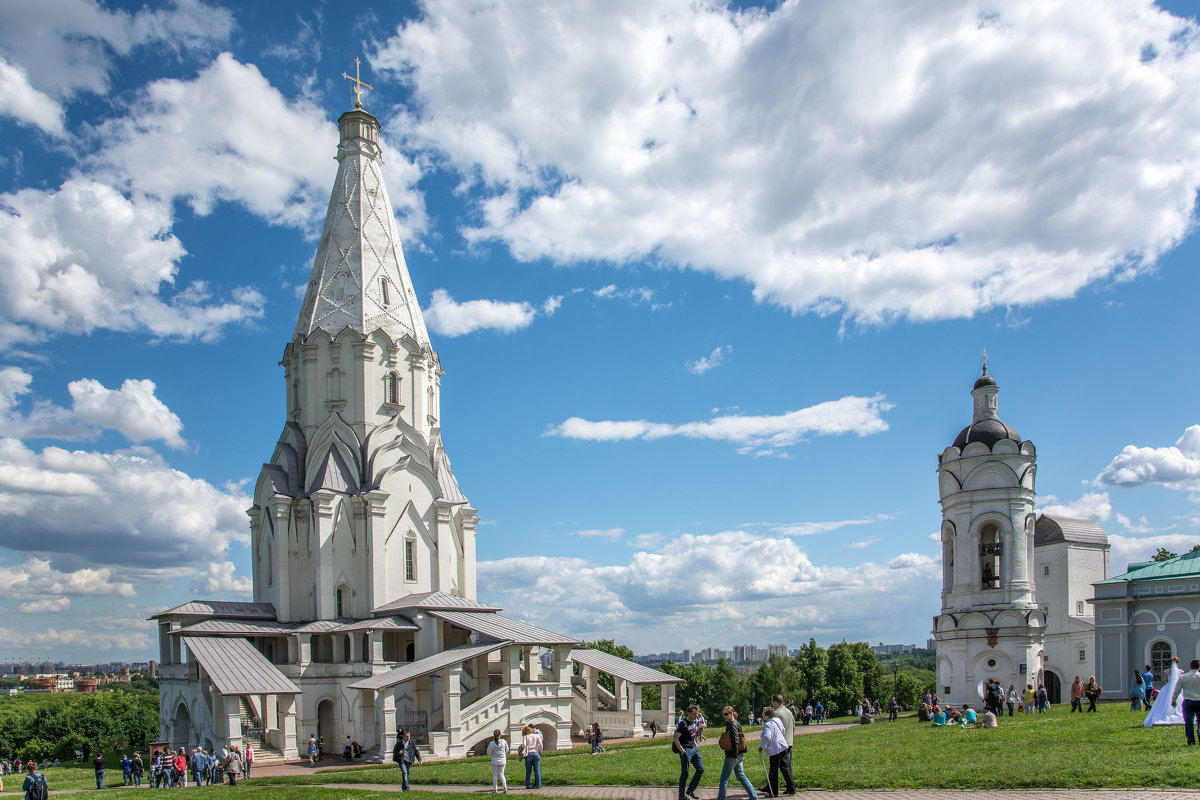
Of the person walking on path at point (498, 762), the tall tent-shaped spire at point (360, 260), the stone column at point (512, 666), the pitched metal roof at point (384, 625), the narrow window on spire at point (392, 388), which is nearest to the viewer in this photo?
the person walking on path at point (498, 762)

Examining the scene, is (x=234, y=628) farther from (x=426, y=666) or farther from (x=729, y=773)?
(x=729, y=773)

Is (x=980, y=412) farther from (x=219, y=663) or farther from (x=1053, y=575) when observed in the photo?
(x=219, y=663)

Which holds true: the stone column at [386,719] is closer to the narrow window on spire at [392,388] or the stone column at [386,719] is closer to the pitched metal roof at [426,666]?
the pitched metal roof at [426,666]

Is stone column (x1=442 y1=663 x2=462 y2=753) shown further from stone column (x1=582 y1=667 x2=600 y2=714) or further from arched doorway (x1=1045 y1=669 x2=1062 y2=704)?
arched doorway (x1=1045 y1=669 x2=1062 y2=704)

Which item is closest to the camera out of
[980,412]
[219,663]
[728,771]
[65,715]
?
[728,771]

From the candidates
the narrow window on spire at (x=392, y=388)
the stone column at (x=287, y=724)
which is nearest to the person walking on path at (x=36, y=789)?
the stone column at (x=287, y=724)

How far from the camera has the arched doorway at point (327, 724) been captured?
33719mm

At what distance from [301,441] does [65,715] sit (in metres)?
37.9

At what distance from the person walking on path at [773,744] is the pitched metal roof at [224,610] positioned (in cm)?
2832

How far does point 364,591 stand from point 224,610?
5.45 m

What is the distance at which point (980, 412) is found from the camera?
37625mm

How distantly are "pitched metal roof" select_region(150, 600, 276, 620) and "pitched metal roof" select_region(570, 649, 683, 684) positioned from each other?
1279 centimetres

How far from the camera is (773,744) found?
12.3 m

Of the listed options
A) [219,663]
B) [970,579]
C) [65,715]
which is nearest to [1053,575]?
[970,579]
